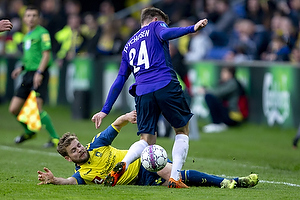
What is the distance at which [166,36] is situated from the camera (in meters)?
6.13

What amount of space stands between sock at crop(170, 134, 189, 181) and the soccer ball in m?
0.18

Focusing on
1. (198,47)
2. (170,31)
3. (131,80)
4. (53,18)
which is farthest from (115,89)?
(53,18)

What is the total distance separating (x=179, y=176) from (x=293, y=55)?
816 cm

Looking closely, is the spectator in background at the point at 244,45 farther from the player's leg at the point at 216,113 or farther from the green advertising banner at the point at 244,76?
the player's leg at the point at 216,113

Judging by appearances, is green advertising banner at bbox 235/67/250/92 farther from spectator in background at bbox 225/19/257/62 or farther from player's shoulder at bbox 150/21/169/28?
player's shoulder at bbox 150/21/169/28

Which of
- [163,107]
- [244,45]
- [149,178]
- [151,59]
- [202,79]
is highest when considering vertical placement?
[151,59]

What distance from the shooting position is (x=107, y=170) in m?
6.35

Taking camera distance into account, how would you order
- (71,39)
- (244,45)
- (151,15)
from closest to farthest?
1. (151,15)
2. (244,45)
3. (71,39)

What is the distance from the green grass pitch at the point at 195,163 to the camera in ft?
18.9

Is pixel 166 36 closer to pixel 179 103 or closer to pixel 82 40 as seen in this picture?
pixel 179 103

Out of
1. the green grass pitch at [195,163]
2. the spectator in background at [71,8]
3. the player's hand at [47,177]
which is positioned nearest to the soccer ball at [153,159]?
the green grass pitch at [195,163]

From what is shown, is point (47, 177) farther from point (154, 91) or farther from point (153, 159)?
point (154, 91)

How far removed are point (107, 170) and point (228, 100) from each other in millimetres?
8319

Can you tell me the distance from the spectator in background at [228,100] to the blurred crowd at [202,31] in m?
1.01
